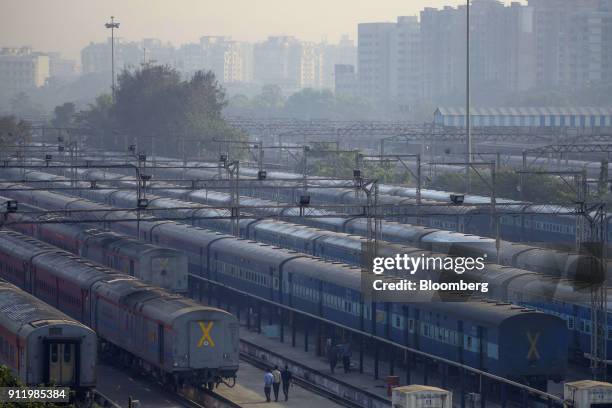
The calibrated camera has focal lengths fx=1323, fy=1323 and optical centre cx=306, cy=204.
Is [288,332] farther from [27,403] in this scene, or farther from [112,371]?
[27,403]

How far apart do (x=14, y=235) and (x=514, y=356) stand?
27688 mm

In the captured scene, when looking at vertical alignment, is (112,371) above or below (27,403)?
below

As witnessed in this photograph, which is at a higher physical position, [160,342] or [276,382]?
[160,342]

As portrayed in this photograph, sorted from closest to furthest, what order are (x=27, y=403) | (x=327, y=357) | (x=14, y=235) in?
(x=27, y=403) → (x=327, y=357) → (x=14, y=235)

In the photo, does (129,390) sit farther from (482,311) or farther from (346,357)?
(482,311)

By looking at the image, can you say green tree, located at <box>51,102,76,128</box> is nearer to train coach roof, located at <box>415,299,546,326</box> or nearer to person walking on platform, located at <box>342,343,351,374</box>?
person walking on platform, located at <box>342,343,351,374</box>

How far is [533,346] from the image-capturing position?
35.7m

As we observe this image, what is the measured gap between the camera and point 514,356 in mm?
35625

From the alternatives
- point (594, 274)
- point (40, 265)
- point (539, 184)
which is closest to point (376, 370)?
point (594, 274)

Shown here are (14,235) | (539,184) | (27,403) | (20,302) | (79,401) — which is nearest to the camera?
(27,403)
